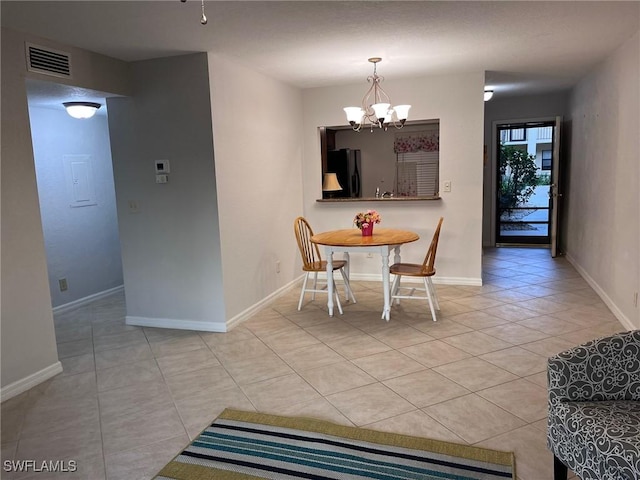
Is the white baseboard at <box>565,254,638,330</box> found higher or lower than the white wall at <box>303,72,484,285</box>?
lower

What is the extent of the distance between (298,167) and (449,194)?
1.77m

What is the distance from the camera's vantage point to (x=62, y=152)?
4883 millimetres

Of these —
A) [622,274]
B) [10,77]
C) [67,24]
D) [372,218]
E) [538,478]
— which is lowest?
[538,478]

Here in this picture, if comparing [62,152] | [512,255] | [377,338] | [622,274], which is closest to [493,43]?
[622,274]

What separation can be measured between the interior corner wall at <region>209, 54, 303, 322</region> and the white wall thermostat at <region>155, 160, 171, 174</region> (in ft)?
1.51

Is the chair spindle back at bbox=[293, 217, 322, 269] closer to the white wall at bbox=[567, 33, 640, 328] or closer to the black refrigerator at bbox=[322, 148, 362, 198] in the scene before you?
the black refrigerator at bbox=[322, 148, 362, 198]

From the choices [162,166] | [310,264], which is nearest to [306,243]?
[310,264]

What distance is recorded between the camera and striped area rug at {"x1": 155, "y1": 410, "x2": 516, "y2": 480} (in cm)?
204

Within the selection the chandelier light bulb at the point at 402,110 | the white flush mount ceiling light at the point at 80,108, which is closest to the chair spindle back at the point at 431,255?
the chandelier light bulb at the point at 402,110

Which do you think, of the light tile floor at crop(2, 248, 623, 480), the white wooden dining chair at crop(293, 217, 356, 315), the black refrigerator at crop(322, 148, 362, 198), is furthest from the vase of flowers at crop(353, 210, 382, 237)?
the black refrigerator at crop(322, 148, 362, 198)

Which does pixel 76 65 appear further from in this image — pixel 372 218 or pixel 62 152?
pixel 372 218

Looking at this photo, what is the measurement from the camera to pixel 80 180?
5.11 meters

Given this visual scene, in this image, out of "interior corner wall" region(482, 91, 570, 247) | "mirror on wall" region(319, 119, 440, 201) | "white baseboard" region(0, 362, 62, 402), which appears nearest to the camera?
"white baseboard" region(0, 362, 62, 402)

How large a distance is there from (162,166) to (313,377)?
2.19 metres
